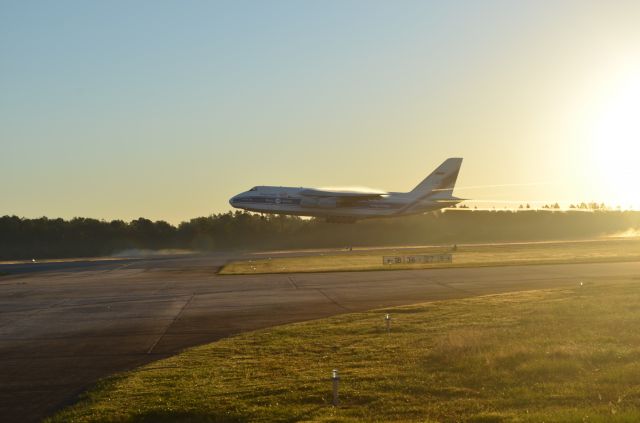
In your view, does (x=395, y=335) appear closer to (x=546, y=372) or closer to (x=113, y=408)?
(x=546, y=372)

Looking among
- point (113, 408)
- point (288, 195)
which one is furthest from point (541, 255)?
point (113, 408)

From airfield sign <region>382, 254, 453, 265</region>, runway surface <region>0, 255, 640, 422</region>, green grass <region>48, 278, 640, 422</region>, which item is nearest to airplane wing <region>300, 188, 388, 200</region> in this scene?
airfield sign <region>382, 254, 453, 265</region>

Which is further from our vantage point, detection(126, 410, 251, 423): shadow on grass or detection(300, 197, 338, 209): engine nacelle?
detection(300, 197, 338, 209): engine nacelle

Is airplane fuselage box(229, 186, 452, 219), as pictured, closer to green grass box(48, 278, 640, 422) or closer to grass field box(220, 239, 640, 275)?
grass field box(220, 239, 640, 275)

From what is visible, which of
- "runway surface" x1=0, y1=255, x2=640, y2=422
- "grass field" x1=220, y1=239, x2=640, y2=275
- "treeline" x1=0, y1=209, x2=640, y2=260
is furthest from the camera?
"treeline" x1=0, y1=209, x2=640, y2=260

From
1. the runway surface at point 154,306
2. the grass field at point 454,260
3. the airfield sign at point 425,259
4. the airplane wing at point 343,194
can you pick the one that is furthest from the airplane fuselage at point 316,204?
the runway surface at point 154,306

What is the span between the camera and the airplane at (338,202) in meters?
78.9

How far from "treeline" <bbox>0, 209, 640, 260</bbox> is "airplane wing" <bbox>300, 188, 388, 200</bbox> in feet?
117

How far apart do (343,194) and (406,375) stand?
62.6 meters

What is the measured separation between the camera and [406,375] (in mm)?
15898

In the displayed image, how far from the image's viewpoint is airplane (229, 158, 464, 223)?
259ft

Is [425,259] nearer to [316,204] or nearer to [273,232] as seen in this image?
[316,204]

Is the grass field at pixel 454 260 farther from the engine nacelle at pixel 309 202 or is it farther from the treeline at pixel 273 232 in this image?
the treeline at pixel 273 232

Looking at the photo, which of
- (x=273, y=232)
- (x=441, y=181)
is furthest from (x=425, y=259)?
(x=273, y=232)
